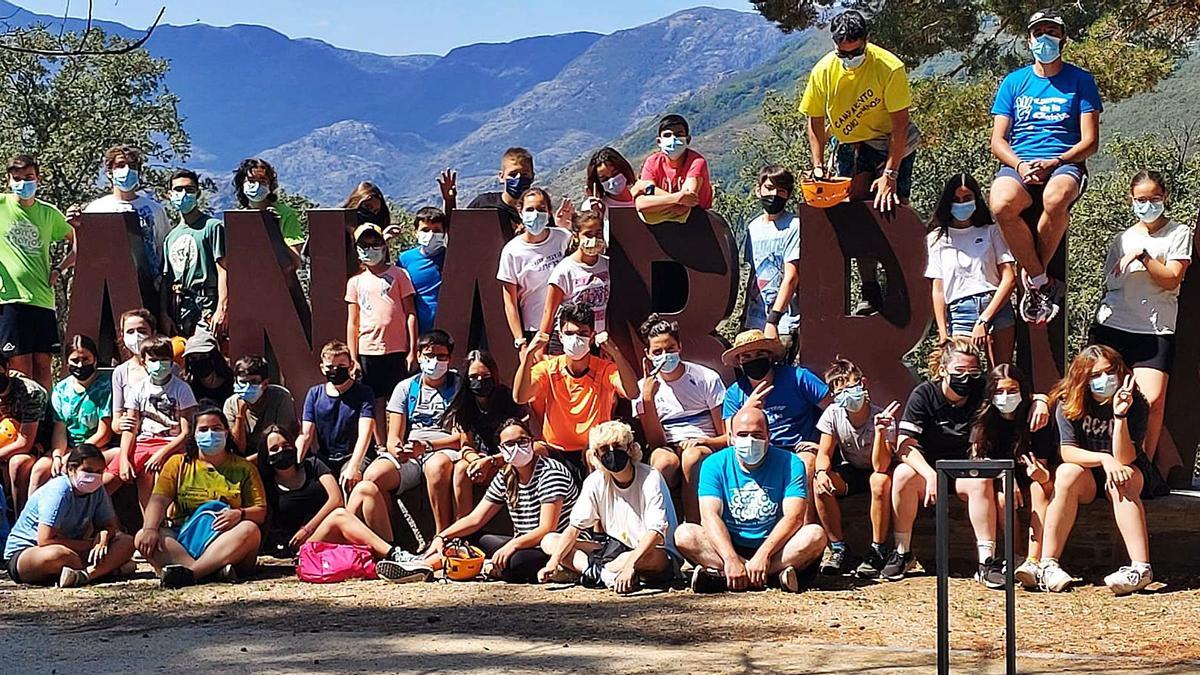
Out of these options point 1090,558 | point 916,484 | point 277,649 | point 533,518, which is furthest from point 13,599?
point 1090,558

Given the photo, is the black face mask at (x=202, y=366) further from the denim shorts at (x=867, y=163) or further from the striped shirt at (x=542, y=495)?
the denim shorts at (x=867, y=163)

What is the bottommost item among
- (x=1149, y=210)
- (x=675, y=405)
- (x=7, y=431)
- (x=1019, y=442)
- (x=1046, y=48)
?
(x=1019, y=442)

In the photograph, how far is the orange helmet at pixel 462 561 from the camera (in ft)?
31.4

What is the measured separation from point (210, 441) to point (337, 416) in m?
0.88

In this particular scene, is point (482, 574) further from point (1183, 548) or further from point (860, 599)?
point (1183, 548)

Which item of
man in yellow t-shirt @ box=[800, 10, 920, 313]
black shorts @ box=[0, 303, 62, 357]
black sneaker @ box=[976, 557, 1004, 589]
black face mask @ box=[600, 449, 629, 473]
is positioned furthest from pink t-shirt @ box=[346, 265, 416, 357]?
black sneaker @ box=[976, 557, 1004, 589]

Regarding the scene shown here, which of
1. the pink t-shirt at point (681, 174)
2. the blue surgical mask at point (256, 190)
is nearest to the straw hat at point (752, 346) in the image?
the pink t-shirt at point (681, 174)

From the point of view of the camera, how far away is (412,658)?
739 centimetres

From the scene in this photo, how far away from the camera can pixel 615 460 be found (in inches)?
356

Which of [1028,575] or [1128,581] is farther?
[1028,575]

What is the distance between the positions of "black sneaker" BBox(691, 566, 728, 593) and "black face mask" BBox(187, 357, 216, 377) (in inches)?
145

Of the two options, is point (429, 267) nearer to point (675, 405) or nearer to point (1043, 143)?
point (675, 405)

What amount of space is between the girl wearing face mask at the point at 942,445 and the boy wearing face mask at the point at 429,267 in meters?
3.30

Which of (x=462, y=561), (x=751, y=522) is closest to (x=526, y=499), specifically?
(x=462, y=561)
